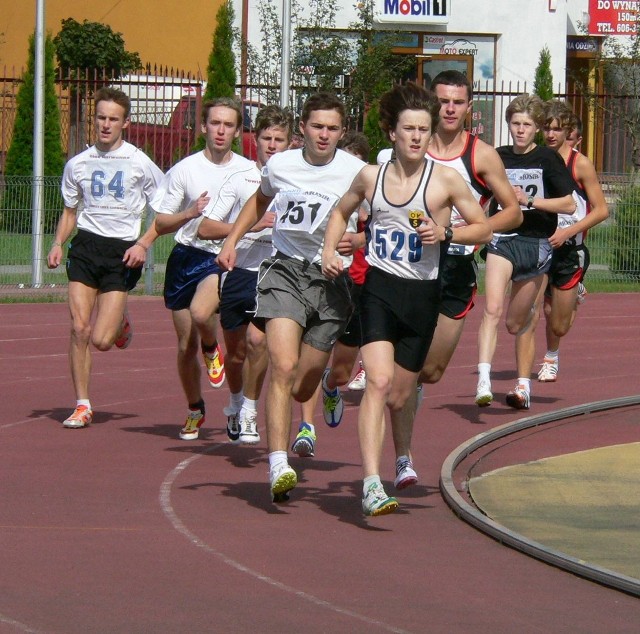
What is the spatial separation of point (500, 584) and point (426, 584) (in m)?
0.31

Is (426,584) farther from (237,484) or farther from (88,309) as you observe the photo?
(88,309)

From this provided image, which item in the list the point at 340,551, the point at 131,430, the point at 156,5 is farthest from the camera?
the point at 156,5

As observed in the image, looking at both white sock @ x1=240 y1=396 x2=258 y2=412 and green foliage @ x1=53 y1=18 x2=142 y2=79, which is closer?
white sock @ x1=240 y1=396 x2=258 y2=412

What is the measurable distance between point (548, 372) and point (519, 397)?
206cm

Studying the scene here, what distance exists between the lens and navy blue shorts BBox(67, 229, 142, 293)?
10594mm

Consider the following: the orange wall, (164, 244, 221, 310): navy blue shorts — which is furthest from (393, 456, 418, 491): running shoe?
the orange wall

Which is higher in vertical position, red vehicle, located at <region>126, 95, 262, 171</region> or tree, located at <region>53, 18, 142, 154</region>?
tree, located at <region>53, 18, 142, 154</region>

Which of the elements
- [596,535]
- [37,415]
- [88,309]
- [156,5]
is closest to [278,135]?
[88,309]

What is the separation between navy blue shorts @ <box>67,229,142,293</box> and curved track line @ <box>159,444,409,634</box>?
6.33 feet

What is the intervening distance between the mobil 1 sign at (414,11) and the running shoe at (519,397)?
2804cm

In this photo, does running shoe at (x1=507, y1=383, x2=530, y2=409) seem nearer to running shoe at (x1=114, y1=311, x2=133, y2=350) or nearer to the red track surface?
the red track surface

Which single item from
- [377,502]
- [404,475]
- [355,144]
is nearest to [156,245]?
[355,144]

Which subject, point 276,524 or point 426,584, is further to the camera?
point 276,524

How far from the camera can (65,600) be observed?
5988 mm
